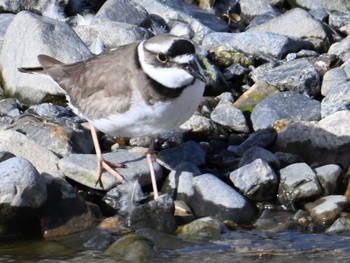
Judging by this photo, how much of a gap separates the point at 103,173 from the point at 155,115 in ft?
3.29

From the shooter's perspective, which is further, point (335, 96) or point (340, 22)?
point (340, 22)

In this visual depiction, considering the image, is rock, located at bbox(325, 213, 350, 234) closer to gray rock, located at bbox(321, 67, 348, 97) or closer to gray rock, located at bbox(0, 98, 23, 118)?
gray rock, located at bbox(321, 67, 348, 97)

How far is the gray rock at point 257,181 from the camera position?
30.3 ft

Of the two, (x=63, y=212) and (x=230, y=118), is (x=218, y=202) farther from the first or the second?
(x=230, y=118)

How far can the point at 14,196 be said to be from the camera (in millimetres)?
8320

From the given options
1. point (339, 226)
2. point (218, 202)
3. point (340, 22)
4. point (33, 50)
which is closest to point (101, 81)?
point (218, 202)

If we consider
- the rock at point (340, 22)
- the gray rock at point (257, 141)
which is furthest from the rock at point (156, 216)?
the rock at point (340, 22)

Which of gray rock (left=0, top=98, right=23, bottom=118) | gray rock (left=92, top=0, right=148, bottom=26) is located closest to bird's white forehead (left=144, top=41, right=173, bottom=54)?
gray rock (left=0, top=98, right=23, bottom=118)

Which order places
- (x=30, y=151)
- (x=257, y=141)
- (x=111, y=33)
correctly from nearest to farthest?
(x=30, y=151) < (x=257, y=141) < (x=111, y=33)

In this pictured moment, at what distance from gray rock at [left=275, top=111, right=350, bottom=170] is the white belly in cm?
170

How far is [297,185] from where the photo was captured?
923 centimetres

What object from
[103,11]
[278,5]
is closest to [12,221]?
[103,11]

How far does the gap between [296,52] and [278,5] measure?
6.89ft

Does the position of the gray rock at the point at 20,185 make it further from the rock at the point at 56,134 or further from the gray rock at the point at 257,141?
the gray rock at the point at 257,141
